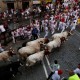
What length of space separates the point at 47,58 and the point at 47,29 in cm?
913

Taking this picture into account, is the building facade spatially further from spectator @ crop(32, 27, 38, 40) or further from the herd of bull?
the herd of bull

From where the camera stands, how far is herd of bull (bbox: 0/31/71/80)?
20.4 metres

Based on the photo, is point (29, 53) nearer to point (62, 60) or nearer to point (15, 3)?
point (62, 60)

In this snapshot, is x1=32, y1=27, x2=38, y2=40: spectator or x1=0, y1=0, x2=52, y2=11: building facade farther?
x1=0, y1=0, x2=52, y2=11: building facade

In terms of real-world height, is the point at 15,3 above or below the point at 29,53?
below

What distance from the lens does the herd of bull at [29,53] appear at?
20364mm

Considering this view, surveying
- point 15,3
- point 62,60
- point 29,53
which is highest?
point 29,53

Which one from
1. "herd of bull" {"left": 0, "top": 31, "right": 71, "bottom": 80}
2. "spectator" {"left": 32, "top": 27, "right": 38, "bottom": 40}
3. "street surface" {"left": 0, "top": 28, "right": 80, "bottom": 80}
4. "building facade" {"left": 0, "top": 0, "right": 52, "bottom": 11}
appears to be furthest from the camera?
"building facade" {"left": 0, "top": 0, "right": 52, "bottom": 11}

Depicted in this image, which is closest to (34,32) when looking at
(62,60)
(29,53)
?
(62,60)

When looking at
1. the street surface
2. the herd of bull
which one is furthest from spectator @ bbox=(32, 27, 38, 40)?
the herd of bull

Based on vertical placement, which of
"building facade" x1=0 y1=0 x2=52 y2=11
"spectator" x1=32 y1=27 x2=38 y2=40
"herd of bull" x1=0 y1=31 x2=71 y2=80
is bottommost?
"building facade" x1=0 y1=0 x2=52 y2=11

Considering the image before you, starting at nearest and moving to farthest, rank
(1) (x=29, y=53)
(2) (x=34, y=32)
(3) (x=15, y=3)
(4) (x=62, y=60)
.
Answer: (1) (x=29, y=53), (4) (x=62, y=60), (2) (x=34, y=32), (3) (x=15, y=3)

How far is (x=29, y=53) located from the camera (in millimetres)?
23750

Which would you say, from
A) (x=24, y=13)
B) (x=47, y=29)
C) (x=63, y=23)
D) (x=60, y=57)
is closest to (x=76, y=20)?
(x=63, y=23)
